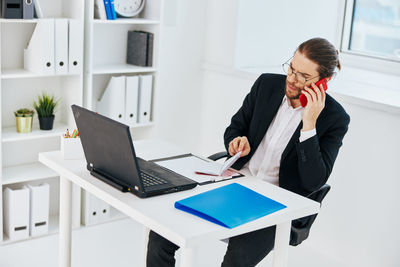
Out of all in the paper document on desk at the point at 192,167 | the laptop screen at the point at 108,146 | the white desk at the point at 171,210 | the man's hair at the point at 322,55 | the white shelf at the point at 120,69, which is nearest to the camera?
the white desk at the point at 171,210

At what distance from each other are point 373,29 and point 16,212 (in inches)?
101

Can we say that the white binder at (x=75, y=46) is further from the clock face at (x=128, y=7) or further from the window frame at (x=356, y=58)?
the window frame at (x=356, y=58)

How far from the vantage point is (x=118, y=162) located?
1.98 meters

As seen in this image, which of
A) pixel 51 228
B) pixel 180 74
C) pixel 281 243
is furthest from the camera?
pixel 180 74

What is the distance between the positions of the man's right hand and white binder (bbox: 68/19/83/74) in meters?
1.25

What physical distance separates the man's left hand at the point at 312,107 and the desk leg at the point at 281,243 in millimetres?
434

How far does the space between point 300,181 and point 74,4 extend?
5.63 ft

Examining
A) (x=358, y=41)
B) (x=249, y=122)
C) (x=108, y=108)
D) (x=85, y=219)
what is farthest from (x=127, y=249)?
(x=358, y=41)

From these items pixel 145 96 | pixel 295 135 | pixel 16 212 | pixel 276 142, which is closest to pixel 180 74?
pixel 145 96

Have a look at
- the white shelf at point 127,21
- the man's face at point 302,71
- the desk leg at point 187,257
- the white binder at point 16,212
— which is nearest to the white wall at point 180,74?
the white shelf at point 127,21

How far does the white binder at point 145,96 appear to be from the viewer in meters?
3.60

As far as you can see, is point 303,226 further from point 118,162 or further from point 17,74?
point 17,74

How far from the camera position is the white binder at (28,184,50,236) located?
333cm

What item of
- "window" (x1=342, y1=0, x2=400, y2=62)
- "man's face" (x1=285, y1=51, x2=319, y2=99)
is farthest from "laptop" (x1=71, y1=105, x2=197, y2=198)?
"window" (x1=342, y1=0, x2=400, y2=62)
